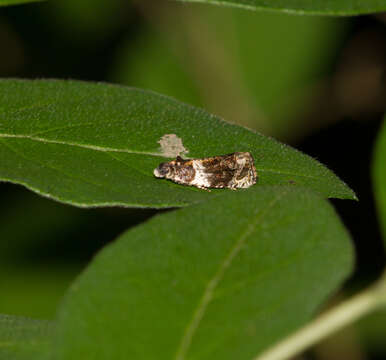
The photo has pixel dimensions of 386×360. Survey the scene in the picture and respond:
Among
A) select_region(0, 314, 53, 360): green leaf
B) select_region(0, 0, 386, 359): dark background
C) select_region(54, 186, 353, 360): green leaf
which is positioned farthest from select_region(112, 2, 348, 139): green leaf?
select_region(54, 186, 353, 360): green leaf

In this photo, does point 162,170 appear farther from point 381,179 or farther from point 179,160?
point 381,179

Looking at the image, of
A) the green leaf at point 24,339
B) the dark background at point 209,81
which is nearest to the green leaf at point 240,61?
the dark background at point 209,81

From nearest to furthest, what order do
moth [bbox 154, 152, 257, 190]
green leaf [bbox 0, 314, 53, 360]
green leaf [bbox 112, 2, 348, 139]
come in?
green leaf [bbox 0, 314, 53, 360], moth [bbox 154, 152, 257, 190], green leaf [bbox 112, 2, 348, 139]

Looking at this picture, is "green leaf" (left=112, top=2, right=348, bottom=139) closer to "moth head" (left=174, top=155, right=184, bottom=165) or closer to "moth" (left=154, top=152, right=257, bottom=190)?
"moth" (left=154, top=152, right=257, bottom=190)

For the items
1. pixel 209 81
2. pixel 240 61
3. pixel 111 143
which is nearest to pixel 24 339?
pixel 111 143

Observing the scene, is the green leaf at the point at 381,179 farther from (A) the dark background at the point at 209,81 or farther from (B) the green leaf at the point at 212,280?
(A) the dark background at the point at 209,81

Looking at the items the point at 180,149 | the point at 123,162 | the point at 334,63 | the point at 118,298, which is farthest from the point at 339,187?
the point at 334,63
